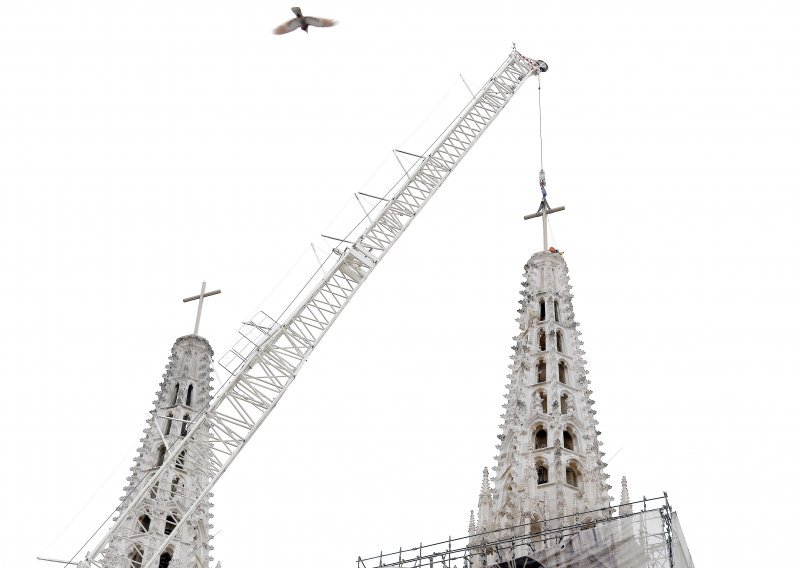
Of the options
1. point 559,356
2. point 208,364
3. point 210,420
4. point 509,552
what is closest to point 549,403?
point 559,356

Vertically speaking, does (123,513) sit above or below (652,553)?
above

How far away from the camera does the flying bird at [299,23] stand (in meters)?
67.1

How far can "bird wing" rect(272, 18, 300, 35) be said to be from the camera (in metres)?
67.3

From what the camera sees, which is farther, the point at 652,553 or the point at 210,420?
the point at 210,420

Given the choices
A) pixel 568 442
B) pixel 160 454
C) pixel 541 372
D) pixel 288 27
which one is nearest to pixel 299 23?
pixel 288 27

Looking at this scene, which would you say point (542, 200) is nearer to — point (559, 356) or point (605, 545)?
point (559, 356)

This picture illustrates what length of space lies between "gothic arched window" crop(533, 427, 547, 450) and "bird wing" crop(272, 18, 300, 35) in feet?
76.5

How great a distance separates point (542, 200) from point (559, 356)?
54.2 feet

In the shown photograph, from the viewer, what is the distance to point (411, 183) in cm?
8988

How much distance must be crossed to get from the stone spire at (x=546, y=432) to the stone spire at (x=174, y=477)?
612 inches

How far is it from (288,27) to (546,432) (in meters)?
23.6

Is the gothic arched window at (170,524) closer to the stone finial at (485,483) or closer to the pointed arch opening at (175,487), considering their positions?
Answer: the pointed arch opening at (175,487)

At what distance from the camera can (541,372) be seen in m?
81.3

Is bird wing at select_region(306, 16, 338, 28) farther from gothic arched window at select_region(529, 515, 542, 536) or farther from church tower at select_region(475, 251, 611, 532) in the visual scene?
gothic arched window at select_region(529, 515, 542, 536)
